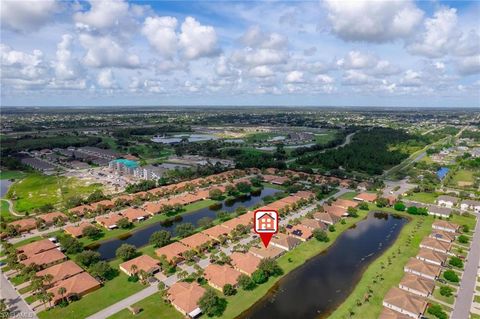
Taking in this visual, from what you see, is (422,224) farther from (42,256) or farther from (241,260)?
(42,256)

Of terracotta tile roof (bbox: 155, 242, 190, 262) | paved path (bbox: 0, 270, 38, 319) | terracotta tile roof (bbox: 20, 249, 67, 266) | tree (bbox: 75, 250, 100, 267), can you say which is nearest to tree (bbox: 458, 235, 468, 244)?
terracotta tile roof (bbox: 155, 242, 190, 262)

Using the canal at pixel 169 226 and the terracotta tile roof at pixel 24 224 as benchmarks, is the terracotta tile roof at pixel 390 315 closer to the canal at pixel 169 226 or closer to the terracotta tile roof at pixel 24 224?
the canal at pixel 169 226

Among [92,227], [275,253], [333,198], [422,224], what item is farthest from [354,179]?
[92,227]

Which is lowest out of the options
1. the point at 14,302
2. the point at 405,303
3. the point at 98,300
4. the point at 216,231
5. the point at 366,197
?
the point at 14,302

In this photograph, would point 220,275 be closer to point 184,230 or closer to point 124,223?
point 184,230

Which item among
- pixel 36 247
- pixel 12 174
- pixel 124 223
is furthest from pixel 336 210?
pixel 12 174

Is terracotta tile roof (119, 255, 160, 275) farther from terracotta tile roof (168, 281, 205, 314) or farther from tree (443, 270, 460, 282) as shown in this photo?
tree (443, 270, 460, 282)
